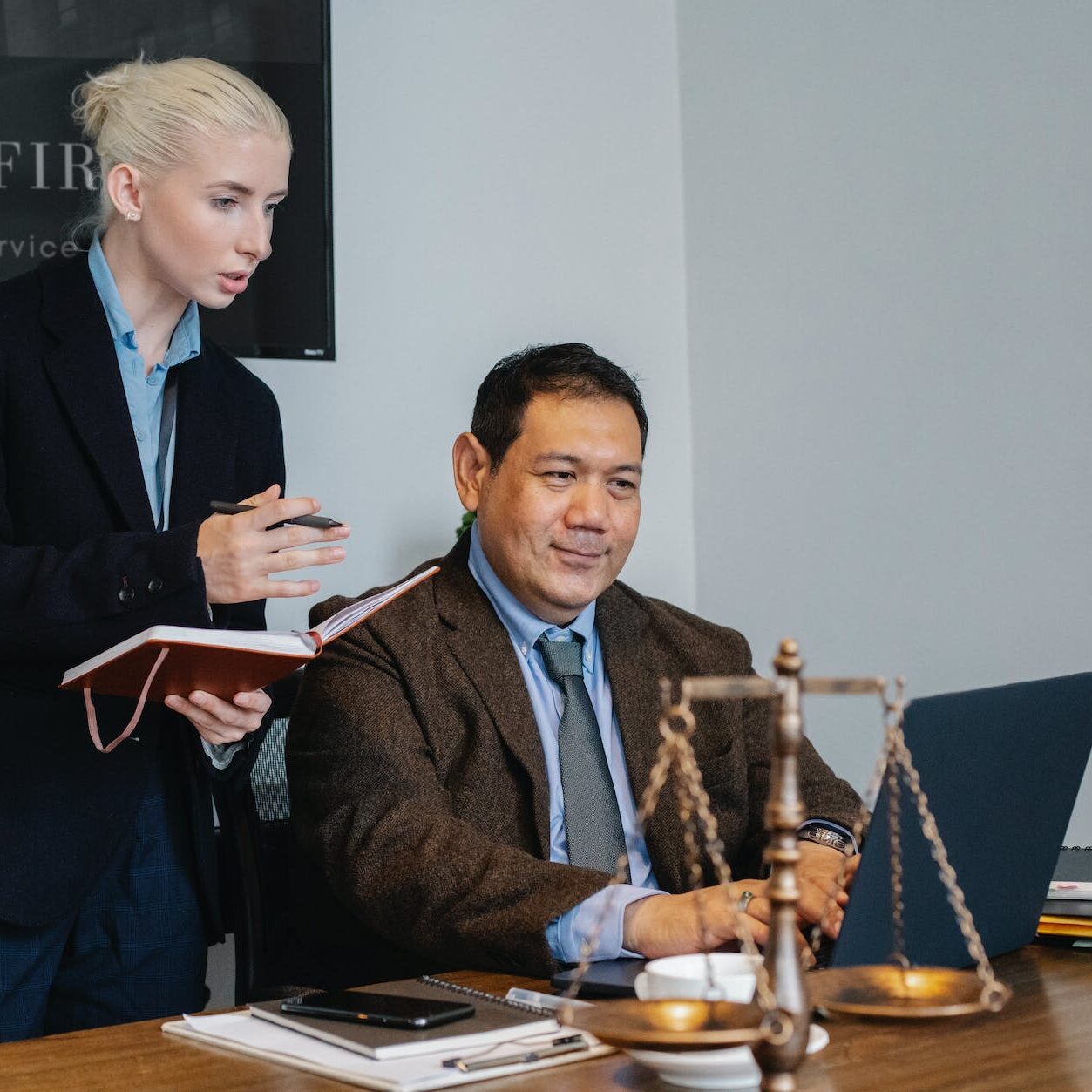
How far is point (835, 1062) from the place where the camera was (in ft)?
3.67

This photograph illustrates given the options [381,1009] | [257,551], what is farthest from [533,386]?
[381,1009]

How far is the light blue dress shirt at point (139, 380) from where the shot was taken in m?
1.93

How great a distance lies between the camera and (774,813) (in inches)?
33.1

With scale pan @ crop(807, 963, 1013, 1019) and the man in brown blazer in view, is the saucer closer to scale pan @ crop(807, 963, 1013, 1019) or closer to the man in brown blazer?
scale pan @ crop(807, 963, 1013, 1019)

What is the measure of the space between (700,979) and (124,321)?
1268 mm

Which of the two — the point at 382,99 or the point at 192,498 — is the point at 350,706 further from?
Result: the point at 382,99

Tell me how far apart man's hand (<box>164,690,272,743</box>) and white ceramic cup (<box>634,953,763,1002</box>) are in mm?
757

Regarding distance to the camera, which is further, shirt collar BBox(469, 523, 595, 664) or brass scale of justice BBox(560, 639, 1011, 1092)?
shirt collar BBox(469, 523, 595, 664)

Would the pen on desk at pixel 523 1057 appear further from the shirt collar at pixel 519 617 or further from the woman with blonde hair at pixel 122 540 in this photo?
the shirt collar at pixel 519 617

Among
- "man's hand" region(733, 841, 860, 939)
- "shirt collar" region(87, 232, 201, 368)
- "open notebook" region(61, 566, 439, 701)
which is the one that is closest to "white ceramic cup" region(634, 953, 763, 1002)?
"man's hand" region(733, 841, 860, 939)

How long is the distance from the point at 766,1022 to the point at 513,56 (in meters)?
2.80

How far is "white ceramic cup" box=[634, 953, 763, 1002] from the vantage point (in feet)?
3.52

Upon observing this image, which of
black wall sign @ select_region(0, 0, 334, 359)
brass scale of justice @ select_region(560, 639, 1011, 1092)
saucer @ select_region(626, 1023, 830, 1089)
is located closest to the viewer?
brass scale of justice @ select_region(560, 639, 1011, 1092)

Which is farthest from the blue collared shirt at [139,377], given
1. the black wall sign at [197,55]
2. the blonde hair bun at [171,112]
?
the black wall sign at [197,55]
